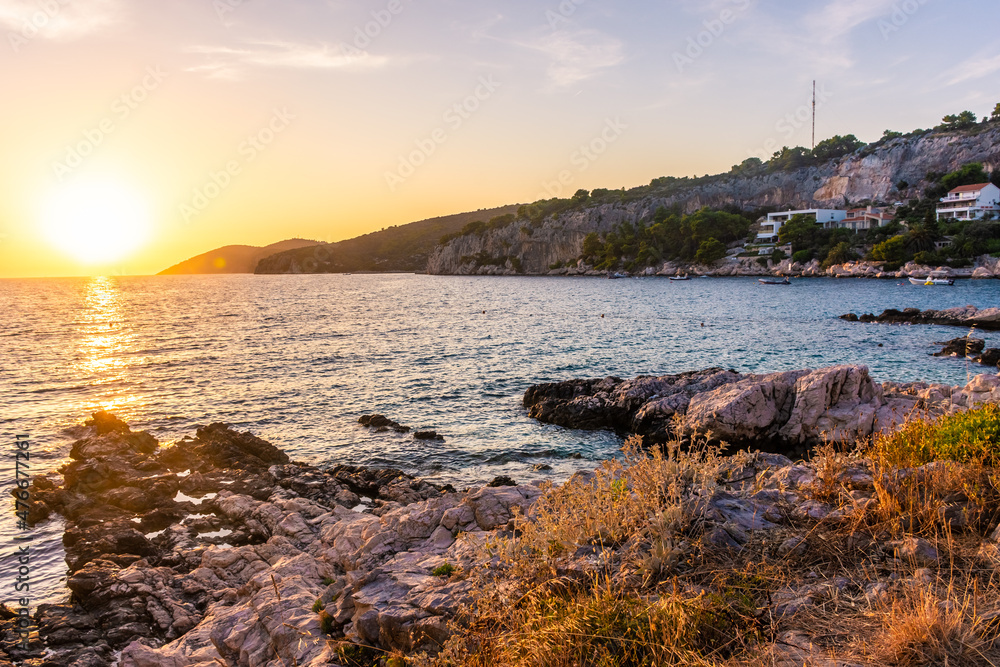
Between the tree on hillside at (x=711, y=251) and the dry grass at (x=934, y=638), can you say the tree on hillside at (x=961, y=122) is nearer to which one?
the tree on hillside at (x=711, y=251)

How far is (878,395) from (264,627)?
17.7 m

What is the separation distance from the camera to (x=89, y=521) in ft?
38.2

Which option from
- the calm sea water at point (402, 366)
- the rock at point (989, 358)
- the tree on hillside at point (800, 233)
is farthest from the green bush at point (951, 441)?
the tree on hillside at point (800, 233)

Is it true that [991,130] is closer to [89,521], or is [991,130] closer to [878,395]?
[878,395]

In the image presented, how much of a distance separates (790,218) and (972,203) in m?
31.9

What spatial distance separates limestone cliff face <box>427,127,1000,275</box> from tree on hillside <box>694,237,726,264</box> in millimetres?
40302

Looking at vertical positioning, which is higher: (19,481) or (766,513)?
(766,513)

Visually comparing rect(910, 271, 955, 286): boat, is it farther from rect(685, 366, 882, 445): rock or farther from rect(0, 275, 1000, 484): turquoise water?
rect(685, 366, 882, 445): rock

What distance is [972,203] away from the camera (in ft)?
350

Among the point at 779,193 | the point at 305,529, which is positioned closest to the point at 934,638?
the point at 305,529

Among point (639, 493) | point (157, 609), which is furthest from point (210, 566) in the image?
point (639, 493)

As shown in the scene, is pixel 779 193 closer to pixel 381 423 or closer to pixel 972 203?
pixel 972 203

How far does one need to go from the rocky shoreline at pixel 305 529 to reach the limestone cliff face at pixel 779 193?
15851 centimetres

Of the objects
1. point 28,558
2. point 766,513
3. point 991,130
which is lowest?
point 28,558
